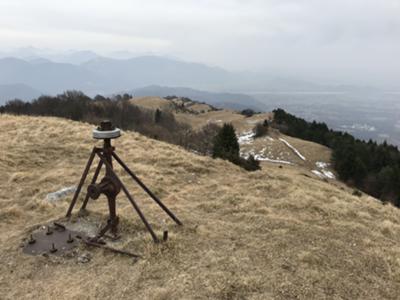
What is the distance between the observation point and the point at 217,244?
364 inches

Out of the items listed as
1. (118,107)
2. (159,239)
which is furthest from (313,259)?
(118,107)

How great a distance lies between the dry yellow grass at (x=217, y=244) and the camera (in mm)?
7434

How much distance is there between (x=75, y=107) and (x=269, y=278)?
6484cm

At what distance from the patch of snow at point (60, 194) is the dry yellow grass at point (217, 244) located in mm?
429

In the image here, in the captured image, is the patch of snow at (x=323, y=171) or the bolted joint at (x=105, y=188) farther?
the patch of snow at (x=323, y=171)

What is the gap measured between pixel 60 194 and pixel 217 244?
6.19m

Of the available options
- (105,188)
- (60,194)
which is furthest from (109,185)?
(60,194)

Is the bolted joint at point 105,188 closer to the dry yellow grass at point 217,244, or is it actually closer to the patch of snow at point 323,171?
the dry yellow grass at point 217,244

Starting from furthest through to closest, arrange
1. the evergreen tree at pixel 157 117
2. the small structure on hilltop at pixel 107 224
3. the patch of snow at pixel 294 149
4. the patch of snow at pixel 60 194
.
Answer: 1. the evergreen tree at pixel 157 117
2. the patch of snow at pixel 294 149
3. the patch of snow at pixel 60 194
4. the small structure on hilltop at pixel 107 224

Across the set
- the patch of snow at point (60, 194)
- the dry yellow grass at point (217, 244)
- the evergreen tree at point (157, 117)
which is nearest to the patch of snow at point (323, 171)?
the evergreen tree at point (157, 117)

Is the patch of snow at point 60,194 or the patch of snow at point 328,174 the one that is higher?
the patch of snow at point 60,194

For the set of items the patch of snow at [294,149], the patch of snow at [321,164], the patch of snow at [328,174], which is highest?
the patch of snow at [294,149]

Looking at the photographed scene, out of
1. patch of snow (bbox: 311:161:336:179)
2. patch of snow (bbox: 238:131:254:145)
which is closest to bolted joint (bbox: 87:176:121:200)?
patch of snow (bbox: 311:161:336:179)

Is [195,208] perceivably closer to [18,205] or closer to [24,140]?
[18,205]
